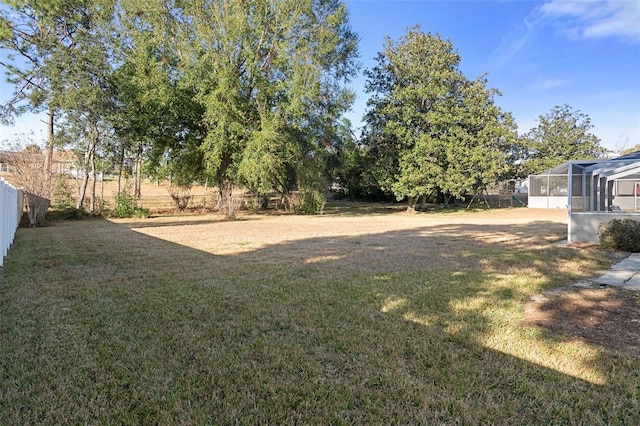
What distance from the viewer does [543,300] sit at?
169 inches

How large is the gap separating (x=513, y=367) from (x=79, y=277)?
550 cm

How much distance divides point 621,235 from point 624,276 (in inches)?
120

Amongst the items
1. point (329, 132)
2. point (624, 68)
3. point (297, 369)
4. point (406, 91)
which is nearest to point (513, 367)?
point (297, 369)

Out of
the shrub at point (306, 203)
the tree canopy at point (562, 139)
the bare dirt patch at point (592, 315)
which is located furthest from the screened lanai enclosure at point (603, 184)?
the tree canopy at point (562, 139)

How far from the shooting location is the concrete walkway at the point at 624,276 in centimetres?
498

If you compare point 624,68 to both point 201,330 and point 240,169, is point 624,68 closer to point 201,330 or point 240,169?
point 240,169

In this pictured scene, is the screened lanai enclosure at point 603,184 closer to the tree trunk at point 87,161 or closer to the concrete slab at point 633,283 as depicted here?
the concrete slab at point 633,283

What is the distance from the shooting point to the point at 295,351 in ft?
9.48

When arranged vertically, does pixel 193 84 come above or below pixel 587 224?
above

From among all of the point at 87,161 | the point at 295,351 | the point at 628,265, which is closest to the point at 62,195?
the point at 87,161

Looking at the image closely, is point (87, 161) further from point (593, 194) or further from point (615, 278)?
point (593, 194)

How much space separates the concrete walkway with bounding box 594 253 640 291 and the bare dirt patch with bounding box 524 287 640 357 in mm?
349

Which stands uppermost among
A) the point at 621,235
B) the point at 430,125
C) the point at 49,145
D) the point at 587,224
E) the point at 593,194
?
the point at 430,125

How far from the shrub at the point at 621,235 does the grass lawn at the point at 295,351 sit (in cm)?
273
